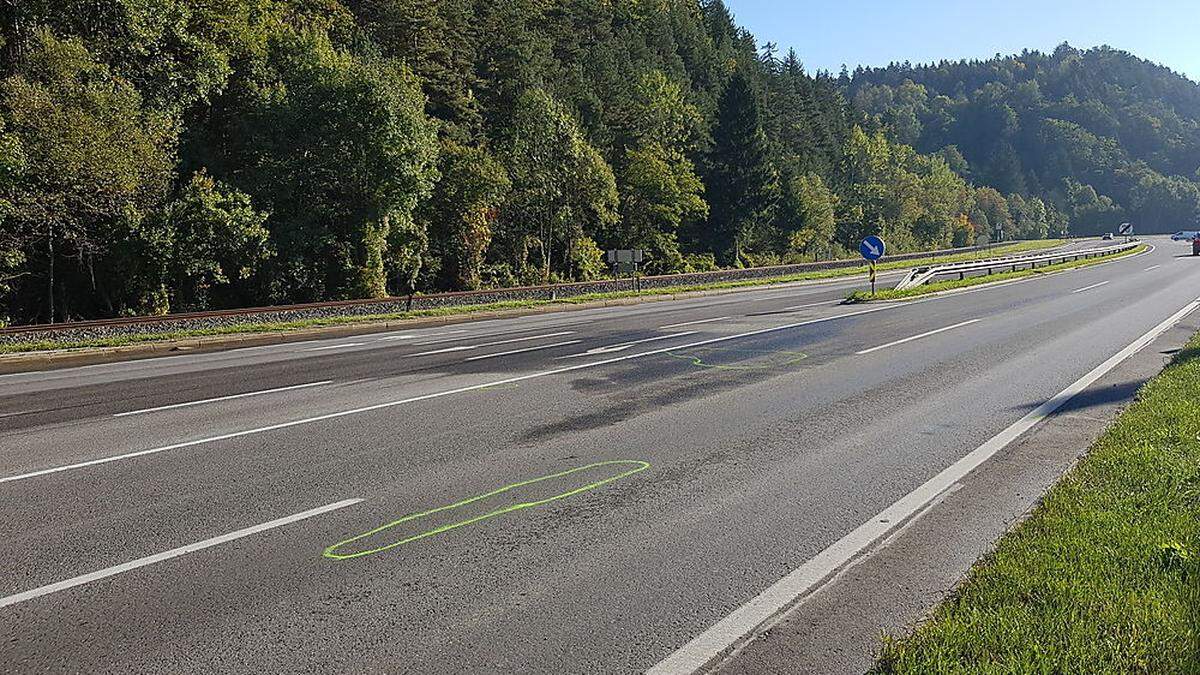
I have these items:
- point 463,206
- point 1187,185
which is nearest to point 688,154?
point 463,206

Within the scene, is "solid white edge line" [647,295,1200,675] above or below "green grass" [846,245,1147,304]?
below

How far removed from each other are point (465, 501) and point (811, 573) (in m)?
2.62

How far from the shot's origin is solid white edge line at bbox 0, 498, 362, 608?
439cm

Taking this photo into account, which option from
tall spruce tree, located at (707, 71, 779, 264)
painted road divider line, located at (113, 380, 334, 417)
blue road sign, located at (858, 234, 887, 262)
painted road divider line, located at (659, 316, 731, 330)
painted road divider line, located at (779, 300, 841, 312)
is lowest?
painted road divider line, located at (779, 300, 841, 312)

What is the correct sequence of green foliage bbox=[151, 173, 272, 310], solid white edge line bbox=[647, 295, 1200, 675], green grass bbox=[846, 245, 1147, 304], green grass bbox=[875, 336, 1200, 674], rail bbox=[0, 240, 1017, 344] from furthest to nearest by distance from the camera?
green foliage bbox=[151, 173, 272, 310] → green grass bbox=[846, 245, 1147, 304] → rail bbox=[0, 240, 1017, 344] → solid white edge line bbox=[647, 295, 1200, 675] → green grass bbox=[875, 336, 1200, 674]

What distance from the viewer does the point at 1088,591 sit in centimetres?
386

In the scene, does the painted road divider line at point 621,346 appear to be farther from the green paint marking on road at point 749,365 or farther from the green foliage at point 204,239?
the green foliage at point 204,239

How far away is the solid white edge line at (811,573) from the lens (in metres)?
3.67

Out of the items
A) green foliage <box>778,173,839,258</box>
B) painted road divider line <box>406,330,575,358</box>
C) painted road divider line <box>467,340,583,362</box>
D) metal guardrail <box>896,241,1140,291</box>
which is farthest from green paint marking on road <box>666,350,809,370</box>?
green foliage <box>778,173,839,258</box>

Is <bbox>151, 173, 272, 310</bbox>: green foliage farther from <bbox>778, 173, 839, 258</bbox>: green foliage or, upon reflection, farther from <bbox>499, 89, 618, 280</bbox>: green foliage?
<bbox>778, 173, 839, 258</bbox>: green foliage

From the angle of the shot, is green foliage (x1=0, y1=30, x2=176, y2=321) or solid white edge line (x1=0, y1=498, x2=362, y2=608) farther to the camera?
green foliage (x1=0, y1=30, x2=176, y2=321)

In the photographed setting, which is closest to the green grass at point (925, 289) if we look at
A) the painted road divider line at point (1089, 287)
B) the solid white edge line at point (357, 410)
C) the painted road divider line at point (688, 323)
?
the painted road divider line at point (1089, 287)

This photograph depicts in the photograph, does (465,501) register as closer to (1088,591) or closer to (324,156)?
(1088,591)

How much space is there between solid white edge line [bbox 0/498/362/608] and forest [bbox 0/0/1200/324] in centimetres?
2251
